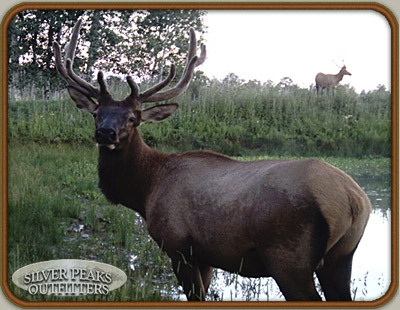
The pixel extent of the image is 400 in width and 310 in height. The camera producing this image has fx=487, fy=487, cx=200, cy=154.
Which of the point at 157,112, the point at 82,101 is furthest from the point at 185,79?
the point at 82,101

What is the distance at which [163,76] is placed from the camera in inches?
226

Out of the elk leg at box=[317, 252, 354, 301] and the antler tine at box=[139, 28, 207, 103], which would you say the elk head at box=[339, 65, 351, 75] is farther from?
the elk leg at box=[317, 252, 354, 301]

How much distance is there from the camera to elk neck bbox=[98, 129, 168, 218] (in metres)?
5.02

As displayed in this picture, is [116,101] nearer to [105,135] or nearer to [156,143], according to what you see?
[105,135]

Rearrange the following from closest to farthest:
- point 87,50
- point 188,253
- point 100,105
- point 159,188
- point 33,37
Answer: point 188,253 → point 159,188 → point 100,105 → point 33,37 → point 87,50

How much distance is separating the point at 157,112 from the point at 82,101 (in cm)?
83

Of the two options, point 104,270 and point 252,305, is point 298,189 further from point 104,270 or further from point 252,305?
point 104,270

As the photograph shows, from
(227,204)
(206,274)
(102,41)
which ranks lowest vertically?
(206,274)

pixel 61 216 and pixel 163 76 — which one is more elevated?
pixel 163 76

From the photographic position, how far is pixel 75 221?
18.6ft

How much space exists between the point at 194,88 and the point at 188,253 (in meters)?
2.27

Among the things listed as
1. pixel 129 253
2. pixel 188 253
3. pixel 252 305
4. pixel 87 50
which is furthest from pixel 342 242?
pixel 87 50

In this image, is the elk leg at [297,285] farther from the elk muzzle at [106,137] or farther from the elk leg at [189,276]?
the elk muzzle at [106,137]

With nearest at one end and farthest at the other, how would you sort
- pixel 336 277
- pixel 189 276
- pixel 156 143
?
pixel 336 277
pixel 189 276
pixel 156 143
